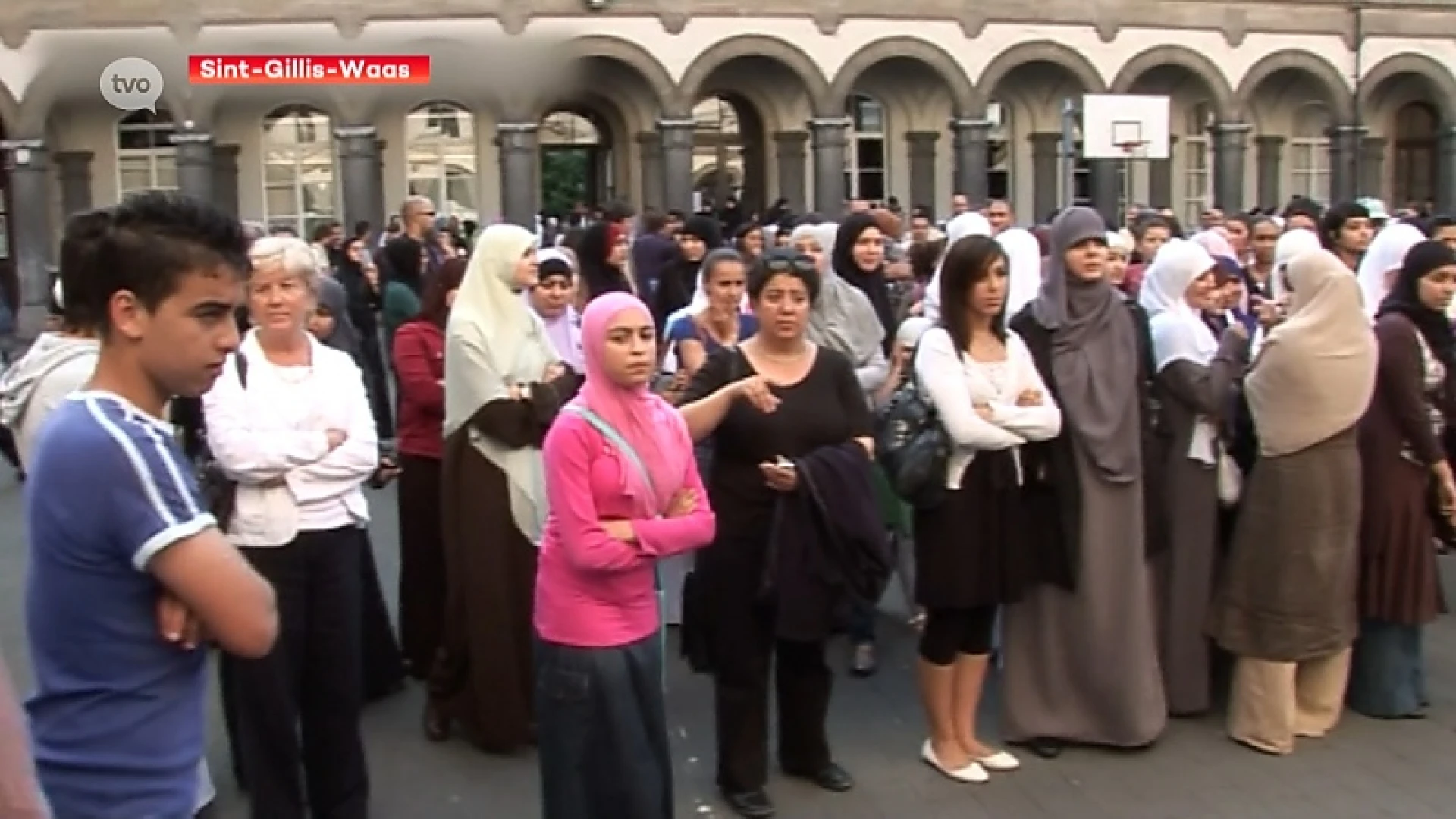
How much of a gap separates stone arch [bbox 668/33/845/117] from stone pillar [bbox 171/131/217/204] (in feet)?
24.9

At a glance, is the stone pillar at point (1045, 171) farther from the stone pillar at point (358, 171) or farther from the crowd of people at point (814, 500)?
the crowd of people at point (814, 500)

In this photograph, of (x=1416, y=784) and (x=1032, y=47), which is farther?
(x=1032, y=47)

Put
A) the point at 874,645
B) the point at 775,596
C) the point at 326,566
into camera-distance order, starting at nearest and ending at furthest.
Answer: the point at 326,566 < the point at 775,596 < the point at 874,645

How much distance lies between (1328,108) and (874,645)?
2556 cm

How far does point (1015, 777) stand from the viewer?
5.64 meters

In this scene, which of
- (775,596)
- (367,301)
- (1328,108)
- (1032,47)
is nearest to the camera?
(775,596)

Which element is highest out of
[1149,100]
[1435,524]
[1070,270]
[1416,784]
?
[1149,100]

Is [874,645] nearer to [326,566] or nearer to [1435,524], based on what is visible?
[1435,524]

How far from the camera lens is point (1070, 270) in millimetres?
5691

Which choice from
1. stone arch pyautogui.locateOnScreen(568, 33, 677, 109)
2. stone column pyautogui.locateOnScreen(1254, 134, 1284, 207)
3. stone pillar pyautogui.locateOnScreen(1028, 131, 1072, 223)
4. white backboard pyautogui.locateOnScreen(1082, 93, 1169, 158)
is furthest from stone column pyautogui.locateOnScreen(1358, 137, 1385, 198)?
stone arch pyautogui.locateOnScreen(568, 33, 677, 109)

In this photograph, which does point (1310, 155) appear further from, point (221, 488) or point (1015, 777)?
point (221, 488)

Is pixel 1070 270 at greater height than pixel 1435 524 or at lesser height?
greater

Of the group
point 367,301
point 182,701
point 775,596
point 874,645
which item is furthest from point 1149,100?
point 182,701

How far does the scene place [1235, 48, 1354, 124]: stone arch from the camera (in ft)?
92.8
